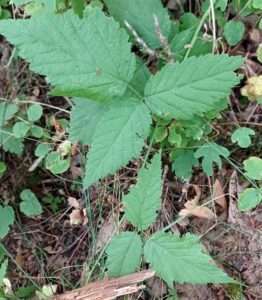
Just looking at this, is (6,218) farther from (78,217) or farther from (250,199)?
(250,199)

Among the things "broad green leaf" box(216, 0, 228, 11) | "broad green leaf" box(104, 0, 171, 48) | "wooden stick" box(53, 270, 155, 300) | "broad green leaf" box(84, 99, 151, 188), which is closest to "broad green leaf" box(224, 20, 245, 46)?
"broad green leaf" box(216, 0, 228, 11)

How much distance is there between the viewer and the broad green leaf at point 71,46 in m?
1.36

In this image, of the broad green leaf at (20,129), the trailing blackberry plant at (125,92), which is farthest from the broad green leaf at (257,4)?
the broad green leaf at (20,129)

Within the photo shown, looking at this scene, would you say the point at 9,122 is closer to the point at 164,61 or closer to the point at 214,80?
the point at 164,61

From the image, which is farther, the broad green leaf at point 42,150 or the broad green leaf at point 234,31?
the broad green leaf at point 42,150

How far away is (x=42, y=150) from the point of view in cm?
185

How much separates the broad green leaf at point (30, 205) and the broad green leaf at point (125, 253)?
517mm

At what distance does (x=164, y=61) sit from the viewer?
5.35 ft

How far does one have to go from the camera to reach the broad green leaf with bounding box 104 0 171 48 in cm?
158

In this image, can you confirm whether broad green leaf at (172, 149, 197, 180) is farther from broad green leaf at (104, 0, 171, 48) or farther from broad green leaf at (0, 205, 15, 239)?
broad green leaf at (0, 205, 15, 239)

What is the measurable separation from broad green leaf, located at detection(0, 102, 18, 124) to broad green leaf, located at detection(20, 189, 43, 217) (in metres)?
0.28

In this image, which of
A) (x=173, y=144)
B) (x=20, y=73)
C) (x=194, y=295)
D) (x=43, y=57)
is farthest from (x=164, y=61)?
(x=194, y=295)

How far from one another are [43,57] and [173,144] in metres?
0.54

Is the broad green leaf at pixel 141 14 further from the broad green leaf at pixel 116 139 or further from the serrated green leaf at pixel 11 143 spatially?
the serrated green leaf at pixel 11 143
